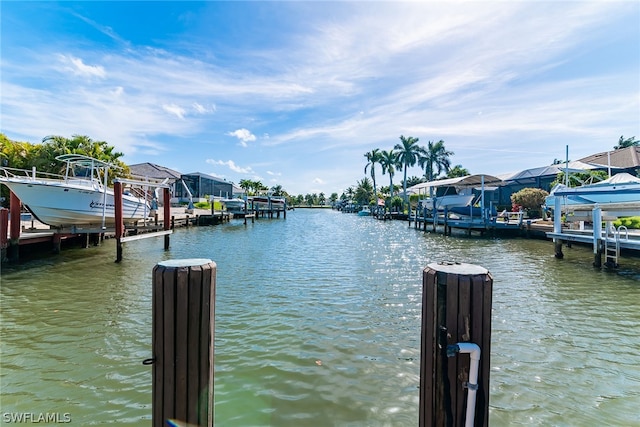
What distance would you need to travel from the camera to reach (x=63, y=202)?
44.6ft

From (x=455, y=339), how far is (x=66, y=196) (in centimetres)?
1599

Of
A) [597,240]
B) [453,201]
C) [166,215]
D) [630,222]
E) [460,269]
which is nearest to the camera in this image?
[460,269]

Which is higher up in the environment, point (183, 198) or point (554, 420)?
point (183, 198)

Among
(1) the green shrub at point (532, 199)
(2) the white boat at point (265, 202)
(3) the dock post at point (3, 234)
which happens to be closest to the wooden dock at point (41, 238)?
(3) the dock post at point (3, 234)

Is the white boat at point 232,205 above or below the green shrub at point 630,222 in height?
above

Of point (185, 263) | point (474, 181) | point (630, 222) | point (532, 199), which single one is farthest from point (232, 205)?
point (185, 263)

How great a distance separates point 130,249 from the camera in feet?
53.2

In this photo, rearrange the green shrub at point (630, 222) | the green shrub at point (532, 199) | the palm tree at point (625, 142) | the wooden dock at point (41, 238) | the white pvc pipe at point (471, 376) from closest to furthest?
the white pvc pipe at point (471, 376) → the wooden dock at point (41, 238) → the green shrub at point (630, 222) → the green shrub at point (532, 199) → the palm tree at point (625, 142)

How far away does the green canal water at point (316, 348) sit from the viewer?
12.9 ft

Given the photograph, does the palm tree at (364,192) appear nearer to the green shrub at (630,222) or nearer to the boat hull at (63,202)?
the green shrub at (630,222)

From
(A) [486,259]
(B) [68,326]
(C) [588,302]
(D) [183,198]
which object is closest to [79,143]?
(D) [183,198]

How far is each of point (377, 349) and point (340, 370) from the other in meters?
0.94

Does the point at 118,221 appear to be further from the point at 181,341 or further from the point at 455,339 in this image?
the point at 455,339

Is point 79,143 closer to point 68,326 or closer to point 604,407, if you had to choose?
point 68,326
